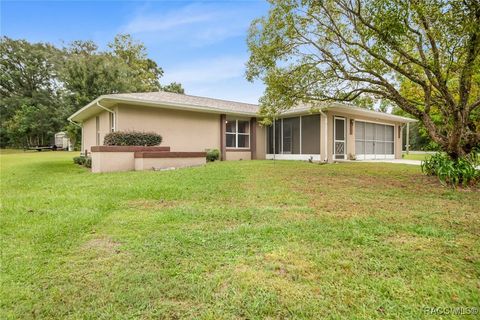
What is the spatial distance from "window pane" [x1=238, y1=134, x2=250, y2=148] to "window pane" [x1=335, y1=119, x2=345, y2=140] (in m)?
4.81

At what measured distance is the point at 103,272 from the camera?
9.27ft

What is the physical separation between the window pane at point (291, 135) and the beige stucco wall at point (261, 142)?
52.0 inches

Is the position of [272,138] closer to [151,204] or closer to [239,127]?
[239,127]

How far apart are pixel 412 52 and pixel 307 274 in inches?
348

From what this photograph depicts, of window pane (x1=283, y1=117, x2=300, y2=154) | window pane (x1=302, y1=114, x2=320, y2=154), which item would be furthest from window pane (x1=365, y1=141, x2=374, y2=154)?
window pane (x1=283, y1=117, x2=300, y2=154)

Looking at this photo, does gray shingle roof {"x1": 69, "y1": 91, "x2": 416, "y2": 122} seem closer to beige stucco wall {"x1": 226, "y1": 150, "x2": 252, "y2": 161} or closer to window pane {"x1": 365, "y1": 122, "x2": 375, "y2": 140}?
window pane {"x1": 365, "y1": 122, "x2": 375, "y2": 140}

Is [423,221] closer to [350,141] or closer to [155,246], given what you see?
[155,246]

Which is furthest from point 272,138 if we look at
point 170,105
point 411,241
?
point 411,241

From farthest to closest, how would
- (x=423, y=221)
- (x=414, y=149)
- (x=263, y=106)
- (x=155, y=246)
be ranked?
(x=414, y=149), (x=263, y=106), (x=423, y=221), (x=155, y=246)

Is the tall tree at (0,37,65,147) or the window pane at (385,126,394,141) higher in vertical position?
the tall tree at (0,37,65,147)

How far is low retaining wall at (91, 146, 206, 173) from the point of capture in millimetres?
10578

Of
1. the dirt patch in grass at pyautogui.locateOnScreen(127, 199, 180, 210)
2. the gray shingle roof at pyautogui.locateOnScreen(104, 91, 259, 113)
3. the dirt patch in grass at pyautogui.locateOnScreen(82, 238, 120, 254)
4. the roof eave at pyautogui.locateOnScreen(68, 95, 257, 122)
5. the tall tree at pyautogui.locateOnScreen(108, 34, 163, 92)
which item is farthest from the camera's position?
the tall tree at pyautogui.locateOnScreen(108, 34, 163, 92)

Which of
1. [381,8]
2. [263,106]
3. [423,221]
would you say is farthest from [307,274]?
[263,106]

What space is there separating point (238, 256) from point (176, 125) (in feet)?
38.5
